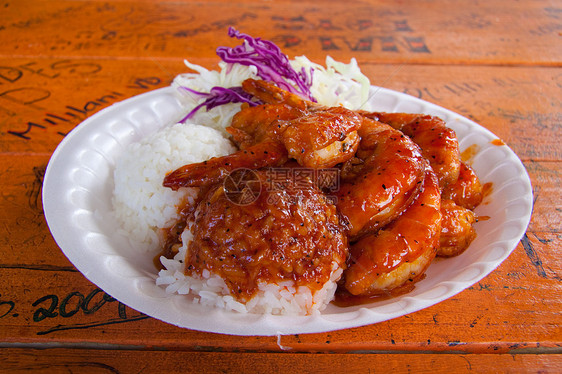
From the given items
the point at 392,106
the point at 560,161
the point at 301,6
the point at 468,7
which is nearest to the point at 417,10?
the point at 468,7

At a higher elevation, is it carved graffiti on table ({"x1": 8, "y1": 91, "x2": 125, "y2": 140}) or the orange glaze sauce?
carved graffiti on table ({"x1": 8, "y1": 91, "x2": 125, "y2": 140})

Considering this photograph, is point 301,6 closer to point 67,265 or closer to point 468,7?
point 468,7

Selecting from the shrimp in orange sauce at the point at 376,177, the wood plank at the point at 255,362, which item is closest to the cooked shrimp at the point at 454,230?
the shrimp in orange sauce at the point at 376,177

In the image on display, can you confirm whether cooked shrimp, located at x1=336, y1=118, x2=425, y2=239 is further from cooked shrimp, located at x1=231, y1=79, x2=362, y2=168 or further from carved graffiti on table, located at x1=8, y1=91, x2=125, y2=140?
carved graffiti on table, located at x1=8, y1=91, x2=125, y2=140

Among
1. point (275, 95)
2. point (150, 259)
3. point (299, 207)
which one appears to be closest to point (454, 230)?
point (299, 207)

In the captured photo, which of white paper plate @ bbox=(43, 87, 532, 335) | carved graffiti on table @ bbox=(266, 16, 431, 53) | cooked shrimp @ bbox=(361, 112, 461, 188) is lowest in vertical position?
carved graffiti on table @ bbox=(266, 16, 431, 53)

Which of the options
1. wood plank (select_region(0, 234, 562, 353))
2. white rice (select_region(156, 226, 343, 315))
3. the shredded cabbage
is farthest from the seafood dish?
the shredded cabbage

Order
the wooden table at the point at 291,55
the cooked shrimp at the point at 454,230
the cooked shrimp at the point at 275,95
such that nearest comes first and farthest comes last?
the wooden table at the point at 291,55 < the cooked shrimp at the point at 454,230 < the cooked shrimp at the point at 275,95

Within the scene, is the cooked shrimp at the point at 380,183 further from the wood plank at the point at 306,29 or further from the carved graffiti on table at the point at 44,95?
the wood plank at the point at 306,29

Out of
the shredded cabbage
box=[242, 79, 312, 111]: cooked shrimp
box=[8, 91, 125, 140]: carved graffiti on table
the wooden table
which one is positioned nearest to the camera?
the wooden table
